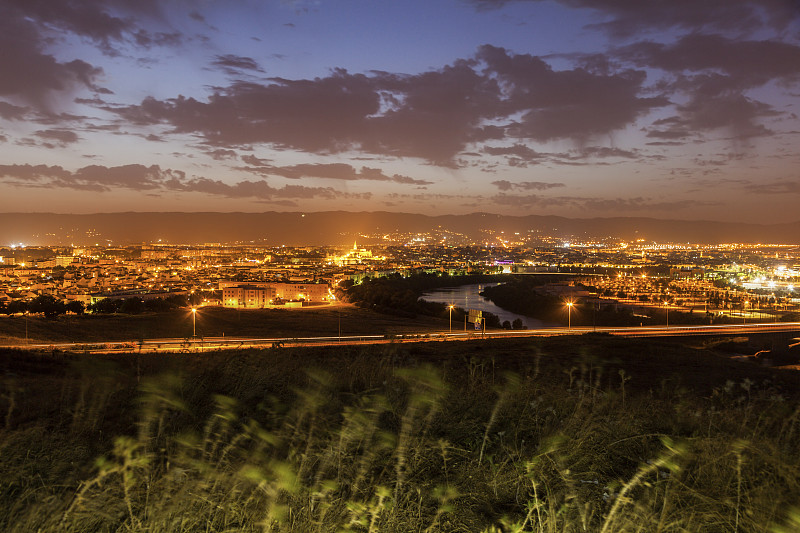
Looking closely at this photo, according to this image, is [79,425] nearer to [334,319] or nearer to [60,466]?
[60,466]

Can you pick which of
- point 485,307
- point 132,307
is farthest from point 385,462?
point 485,307

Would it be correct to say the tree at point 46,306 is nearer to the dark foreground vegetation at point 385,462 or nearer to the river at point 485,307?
the river at point 485,307

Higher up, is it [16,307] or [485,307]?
[16,307]

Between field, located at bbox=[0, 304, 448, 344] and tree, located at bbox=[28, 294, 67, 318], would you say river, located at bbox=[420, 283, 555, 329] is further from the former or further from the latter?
tree, located at bbox=[28, 294, 67, 318]

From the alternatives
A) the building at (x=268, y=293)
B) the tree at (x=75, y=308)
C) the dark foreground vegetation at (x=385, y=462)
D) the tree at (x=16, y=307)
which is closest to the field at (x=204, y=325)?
the tree at (x=75, y=308)

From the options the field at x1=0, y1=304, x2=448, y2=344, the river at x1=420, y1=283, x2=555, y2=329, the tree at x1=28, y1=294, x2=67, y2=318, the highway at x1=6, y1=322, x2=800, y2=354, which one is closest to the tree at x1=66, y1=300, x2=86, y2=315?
the tree at x1=28, y1=294, x2=67, y2=318

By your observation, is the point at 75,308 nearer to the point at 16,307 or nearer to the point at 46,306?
the point at 46,306

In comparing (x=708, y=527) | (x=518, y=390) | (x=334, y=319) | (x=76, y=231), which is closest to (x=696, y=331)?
(x=334, y=319)
